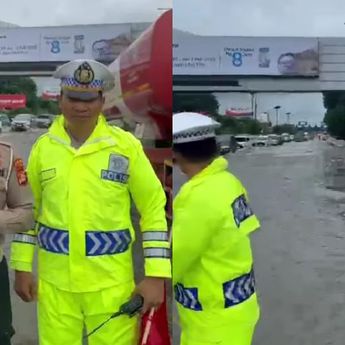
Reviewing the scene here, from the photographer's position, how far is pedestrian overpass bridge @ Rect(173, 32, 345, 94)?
5.19 ft

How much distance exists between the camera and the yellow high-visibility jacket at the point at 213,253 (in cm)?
168

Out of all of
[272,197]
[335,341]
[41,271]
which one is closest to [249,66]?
[272,197]

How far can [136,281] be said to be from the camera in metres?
1.77

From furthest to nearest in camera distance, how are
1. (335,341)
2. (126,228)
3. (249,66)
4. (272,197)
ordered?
(335,341), (272,197), (126,228), (249,66)

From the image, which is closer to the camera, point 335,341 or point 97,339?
point 97,339

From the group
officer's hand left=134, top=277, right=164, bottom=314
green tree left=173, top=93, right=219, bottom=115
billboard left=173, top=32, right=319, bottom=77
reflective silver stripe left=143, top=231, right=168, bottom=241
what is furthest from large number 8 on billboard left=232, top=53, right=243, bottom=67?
officer's hand left=134, top=277, right=164, bottom=314

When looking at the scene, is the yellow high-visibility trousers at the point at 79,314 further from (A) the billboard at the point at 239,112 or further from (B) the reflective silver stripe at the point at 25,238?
(A) the billboard at the point at 239,112

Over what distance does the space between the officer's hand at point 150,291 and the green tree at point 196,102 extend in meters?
0.43

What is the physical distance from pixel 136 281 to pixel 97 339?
Answer: 0.18 metres

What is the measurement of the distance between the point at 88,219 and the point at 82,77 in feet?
1.13

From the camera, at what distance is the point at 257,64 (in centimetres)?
158

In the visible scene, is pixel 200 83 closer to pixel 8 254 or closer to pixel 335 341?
pixel 8 254

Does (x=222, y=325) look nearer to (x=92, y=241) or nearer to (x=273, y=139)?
(x=92, y=241)

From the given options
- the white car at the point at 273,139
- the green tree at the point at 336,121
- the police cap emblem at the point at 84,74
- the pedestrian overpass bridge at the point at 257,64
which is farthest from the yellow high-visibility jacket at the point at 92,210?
the green tree at the point at 336,121
